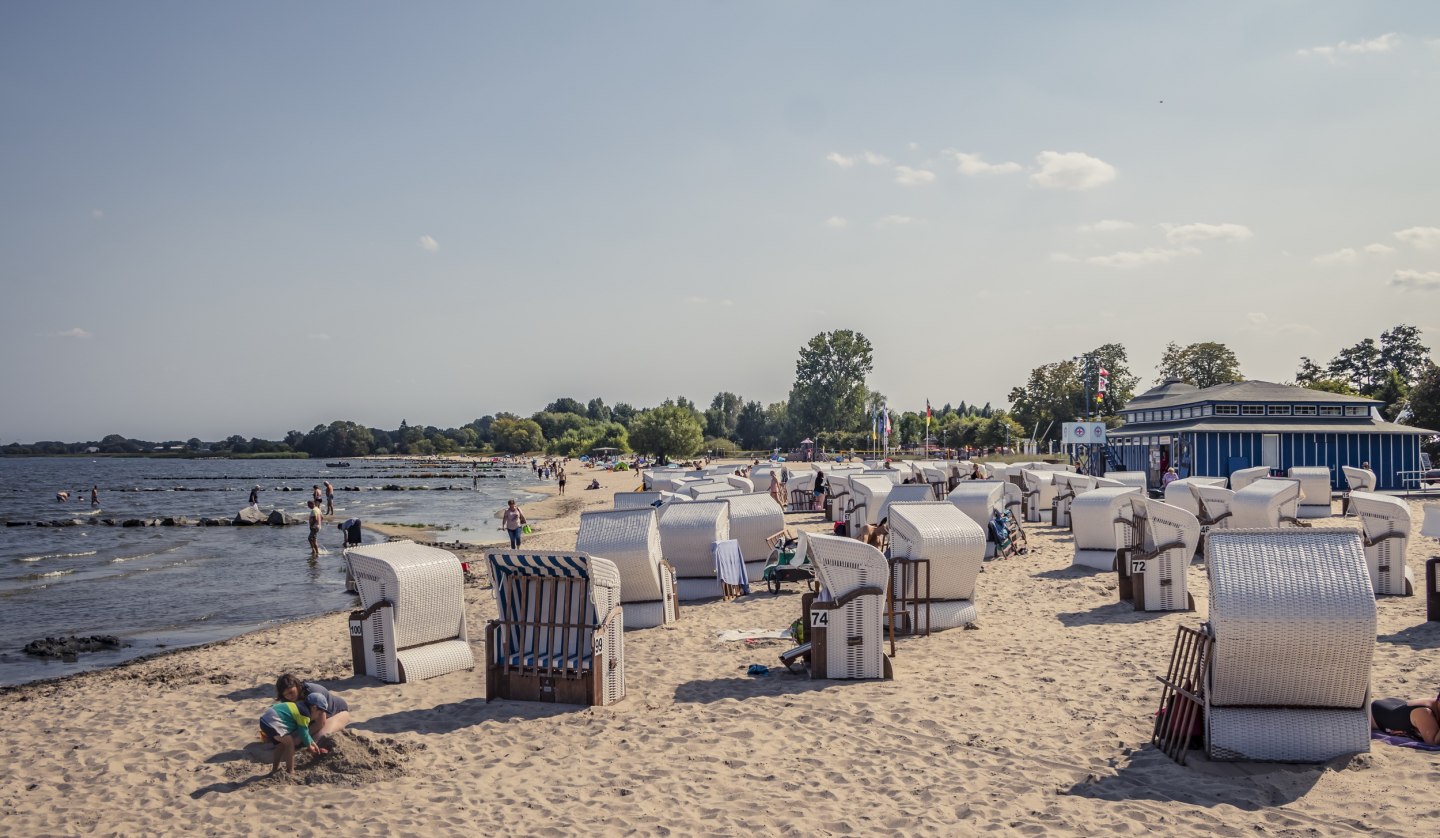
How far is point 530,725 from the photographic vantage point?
8.88 meters

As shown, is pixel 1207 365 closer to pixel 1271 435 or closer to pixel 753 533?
pixel 1271 435

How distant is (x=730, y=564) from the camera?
50.7ft

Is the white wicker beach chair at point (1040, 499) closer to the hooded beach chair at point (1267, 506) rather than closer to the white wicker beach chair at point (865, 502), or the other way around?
the white wicker beach chair at point (865, 502)

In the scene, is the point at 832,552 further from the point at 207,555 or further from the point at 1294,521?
the point at 207,555

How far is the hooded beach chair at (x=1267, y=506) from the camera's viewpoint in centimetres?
1744

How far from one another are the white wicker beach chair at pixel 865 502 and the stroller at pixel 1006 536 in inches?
92.9

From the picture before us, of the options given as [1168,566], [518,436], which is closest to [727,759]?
[1168,566]

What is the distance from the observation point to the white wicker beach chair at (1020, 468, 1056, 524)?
88.4ft

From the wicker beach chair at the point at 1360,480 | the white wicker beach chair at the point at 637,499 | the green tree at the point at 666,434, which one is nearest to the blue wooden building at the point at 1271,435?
the wicker beach chair at the point at 1360,480

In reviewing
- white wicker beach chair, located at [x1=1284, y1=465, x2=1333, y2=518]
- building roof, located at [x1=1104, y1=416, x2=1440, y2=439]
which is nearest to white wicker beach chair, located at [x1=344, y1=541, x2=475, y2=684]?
white wicker beach chair, located at [x1=1284, y1=465, x2=1333, y2=518]

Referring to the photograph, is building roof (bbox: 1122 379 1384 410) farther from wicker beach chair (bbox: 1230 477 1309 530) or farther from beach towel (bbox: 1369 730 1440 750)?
beach towel (bbox: 1369 730 1440 750)

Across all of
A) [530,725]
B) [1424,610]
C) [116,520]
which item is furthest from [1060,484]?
[116,520]

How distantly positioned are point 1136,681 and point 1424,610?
5690 millimetres

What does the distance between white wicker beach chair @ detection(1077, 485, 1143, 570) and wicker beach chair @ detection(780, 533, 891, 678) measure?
28.9 ft
